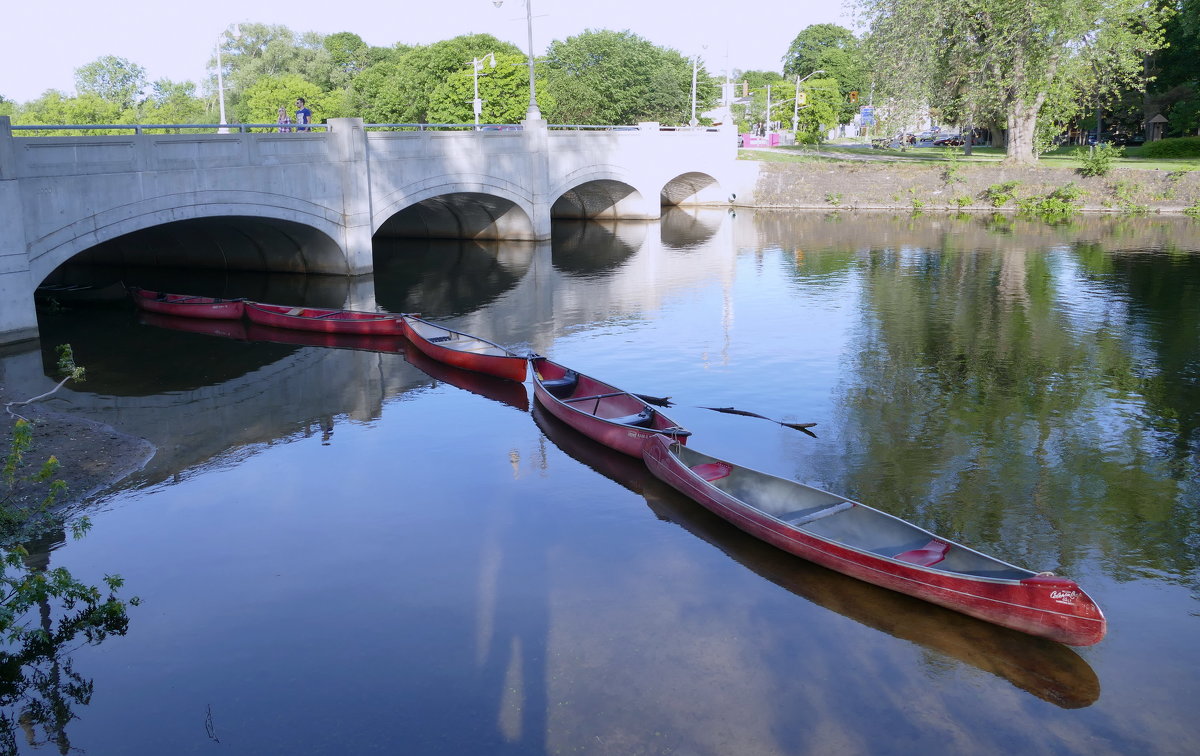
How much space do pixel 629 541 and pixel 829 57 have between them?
11072 cm

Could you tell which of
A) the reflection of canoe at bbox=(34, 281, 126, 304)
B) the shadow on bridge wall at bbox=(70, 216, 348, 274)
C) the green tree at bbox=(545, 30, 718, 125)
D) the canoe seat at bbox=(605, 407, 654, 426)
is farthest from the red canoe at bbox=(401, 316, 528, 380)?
the green tree at bbox=(545, 30, 718, 125)

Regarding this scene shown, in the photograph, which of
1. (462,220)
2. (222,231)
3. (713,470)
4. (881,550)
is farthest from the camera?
(462,220)

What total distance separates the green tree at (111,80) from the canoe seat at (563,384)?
343 feet

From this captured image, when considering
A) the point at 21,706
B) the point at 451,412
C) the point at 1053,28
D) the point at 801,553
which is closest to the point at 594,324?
the point at 451,412

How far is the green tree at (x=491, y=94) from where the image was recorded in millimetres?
74750

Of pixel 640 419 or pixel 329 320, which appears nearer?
pixel 640 419

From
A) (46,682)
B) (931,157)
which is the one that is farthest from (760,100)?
(46,682)

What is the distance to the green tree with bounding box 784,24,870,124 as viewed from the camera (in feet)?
374

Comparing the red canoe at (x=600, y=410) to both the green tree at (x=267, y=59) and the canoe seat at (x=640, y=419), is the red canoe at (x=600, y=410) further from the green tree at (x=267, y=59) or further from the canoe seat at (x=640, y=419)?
the green tree at (x=267, y=59)

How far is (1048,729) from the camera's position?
9984 mm

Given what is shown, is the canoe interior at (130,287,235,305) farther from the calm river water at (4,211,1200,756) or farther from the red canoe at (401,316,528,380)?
the red canoe at (401,316,528,380)

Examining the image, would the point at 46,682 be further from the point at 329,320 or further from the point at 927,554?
the point at 329,320

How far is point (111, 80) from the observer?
10856cm

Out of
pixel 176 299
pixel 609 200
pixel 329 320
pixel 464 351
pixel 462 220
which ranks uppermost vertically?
pixel 609 200
